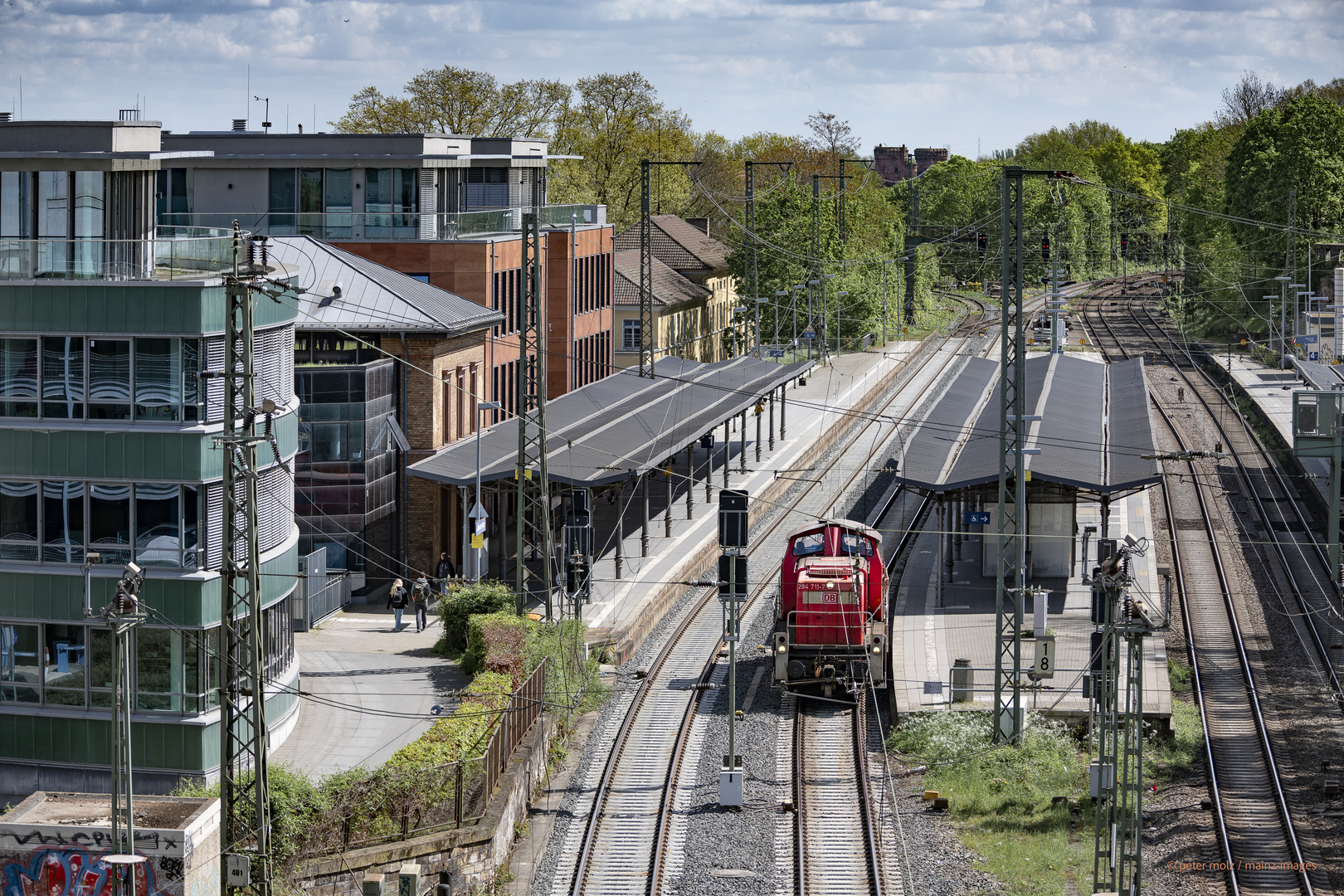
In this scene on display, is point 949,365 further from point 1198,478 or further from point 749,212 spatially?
point 1198,478

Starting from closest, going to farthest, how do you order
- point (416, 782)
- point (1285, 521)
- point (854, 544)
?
1. point (416, 782)
2. point (854, 544)
3. point (1285, 521)

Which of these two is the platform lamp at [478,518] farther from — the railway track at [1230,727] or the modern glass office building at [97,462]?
the railway track at [1230,727]

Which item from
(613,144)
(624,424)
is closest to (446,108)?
(613,144)

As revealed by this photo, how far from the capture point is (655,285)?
266 ft

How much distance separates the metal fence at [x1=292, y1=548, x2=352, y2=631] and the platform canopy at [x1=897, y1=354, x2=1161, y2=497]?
47.1 ft

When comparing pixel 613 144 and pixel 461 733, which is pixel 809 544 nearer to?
pixel 461 733

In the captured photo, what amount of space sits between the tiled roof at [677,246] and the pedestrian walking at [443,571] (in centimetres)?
4997

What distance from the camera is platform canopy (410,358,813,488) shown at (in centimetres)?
3991

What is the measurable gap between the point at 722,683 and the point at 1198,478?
28778 millimetres

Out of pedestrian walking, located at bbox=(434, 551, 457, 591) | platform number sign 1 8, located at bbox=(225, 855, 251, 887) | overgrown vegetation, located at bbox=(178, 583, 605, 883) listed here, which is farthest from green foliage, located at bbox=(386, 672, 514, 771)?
pedestrian walking, located at bbox=(434, 551, 457, 591)

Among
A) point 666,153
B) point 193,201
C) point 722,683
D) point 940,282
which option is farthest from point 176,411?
point 940,282

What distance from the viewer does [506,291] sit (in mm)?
52438

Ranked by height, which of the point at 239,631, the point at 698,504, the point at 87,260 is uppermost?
the point at 87,260

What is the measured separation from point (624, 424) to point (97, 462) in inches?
860
